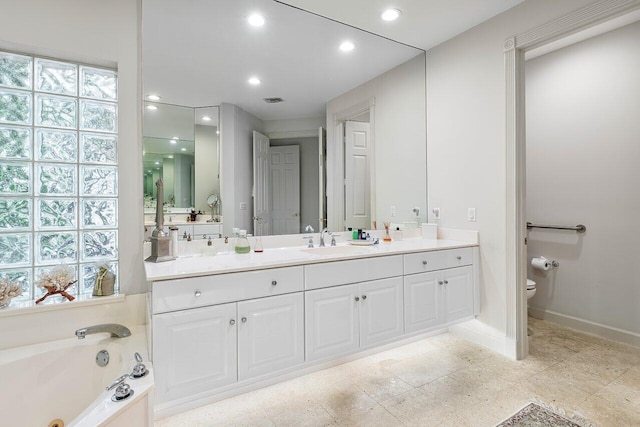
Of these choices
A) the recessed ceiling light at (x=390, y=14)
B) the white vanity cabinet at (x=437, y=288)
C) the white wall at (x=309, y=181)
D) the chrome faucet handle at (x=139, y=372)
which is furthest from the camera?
the white wall at (x=309, y=181)

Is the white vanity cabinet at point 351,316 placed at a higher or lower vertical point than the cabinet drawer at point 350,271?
lower

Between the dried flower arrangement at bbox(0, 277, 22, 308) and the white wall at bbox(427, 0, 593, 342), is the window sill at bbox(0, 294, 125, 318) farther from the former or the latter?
the white wall at bbox(427, 0, 593, 342)

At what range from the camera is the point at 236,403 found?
72.6 inches

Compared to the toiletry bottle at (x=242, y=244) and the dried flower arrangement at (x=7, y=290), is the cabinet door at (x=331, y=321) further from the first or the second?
the dried flower arrangement at (x=7, y=290)

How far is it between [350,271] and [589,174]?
250 cm

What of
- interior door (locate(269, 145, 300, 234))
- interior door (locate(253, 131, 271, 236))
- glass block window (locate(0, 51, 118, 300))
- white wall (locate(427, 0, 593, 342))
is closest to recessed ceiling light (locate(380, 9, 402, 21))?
white wall (locate(427, 0, 593, 342))

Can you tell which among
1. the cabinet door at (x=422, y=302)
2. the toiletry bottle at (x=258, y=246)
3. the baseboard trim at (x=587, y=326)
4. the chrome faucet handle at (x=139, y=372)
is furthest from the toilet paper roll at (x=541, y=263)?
the chrome faucet handle at (x=139, y=372)

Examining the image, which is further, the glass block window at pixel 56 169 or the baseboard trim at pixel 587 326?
the baseboard trim at pixel 587 326

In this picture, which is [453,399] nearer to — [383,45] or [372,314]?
[372,314]

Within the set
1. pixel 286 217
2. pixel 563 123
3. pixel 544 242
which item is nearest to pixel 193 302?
pixel 286 217

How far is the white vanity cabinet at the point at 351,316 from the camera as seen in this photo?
6.16 feet

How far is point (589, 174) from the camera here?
285 centimetres

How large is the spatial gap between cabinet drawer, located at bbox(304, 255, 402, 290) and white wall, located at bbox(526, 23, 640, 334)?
1.99 m

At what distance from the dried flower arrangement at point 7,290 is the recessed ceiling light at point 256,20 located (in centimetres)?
215
